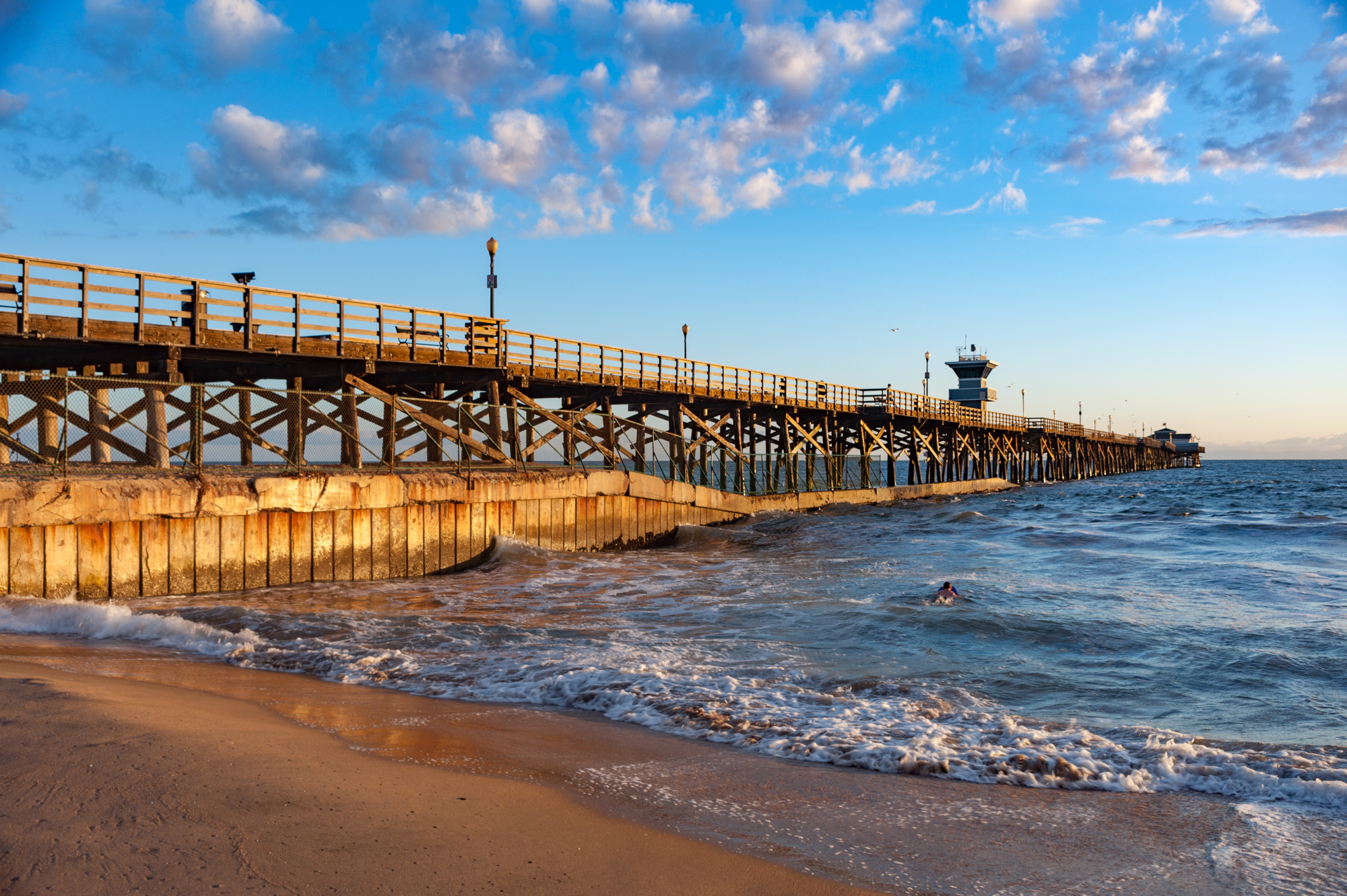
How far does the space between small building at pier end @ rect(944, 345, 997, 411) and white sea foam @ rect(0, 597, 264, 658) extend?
216ft

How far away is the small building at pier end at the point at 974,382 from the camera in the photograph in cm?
6869

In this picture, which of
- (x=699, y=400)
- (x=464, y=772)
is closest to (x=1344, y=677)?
(x=464, y=772)

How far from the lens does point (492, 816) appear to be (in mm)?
4230

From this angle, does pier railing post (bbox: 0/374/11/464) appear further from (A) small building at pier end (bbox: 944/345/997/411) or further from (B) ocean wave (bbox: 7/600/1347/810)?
(A) small building at pier end (bbox: 944/345/997/411)

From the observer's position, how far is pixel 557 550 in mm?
17344

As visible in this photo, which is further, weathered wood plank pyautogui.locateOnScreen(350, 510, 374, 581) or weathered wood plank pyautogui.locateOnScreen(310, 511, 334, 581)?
weathered wood plank pyautogui.locateOnScreen(350, 510, 374, 581)

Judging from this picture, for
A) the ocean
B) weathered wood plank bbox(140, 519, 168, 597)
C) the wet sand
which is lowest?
the ocean

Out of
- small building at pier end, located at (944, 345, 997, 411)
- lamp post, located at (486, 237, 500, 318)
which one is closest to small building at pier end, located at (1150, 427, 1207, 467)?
small building at pier end, located at (944, 345, 997, 411)

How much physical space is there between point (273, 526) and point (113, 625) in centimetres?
356

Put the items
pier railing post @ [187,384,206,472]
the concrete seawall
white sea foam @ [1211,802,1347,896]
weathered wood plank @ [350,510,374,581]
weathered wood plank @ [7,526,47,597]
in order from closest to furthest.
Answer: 1. white sea foam @ [1211,802,1347,896]
2. weathered wood plank @ [7,526,47,597]
3. the concrete seawall
4. pier railing post @ [187,384,206,472]
5. weathered wood plank @ [350,510,374,581]

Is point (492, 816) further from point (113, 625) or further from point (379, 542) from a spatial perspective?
point (379, 542)

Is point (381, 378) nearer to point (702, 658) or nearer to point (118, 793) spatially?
point (702, 658)

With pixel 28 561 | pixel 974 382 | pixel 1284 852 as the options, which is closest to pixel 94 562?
pixel 28 561

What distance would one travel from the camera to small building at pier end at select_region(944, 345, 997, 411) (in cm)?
6869
